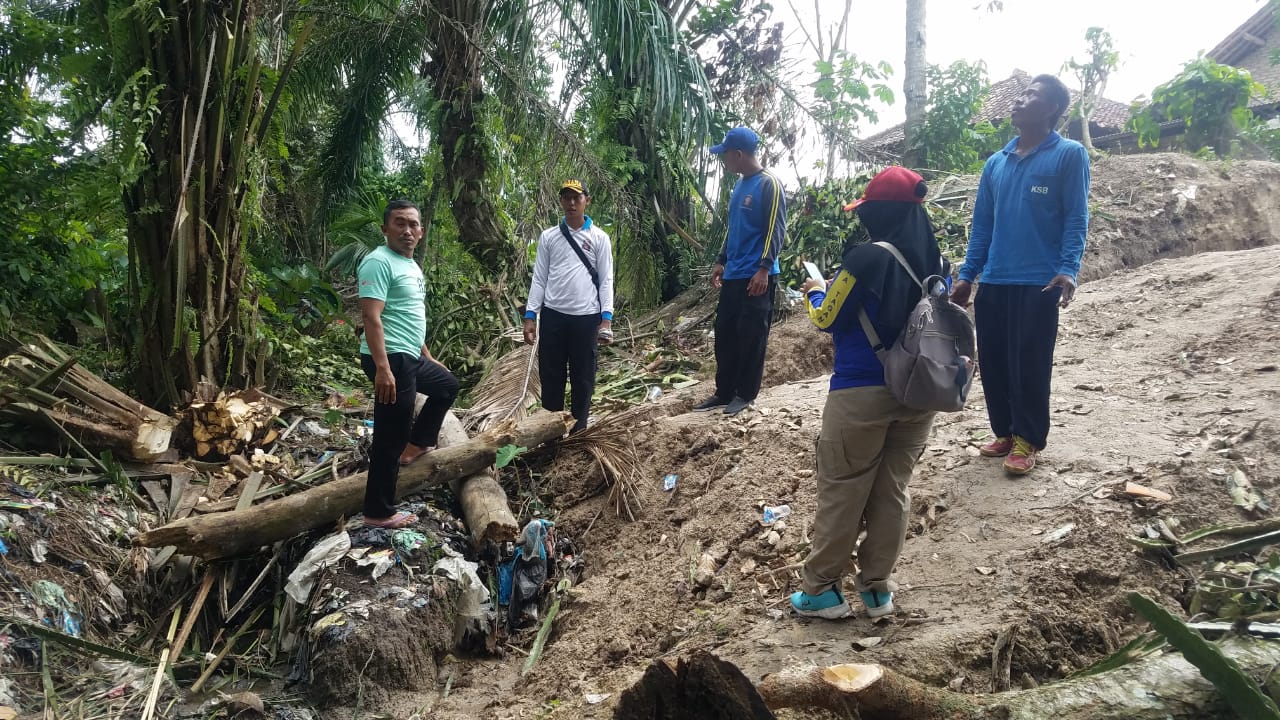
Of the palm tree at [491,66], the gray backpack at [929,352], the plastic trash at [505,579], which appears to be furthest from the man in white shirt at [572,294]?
the palm tree at [491,66]

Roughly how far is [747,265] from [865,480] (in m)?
2.43

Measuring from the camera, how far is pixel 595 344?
5078 mm

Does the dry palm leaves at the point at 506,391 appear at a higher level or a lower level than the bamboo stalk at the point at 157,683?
higher

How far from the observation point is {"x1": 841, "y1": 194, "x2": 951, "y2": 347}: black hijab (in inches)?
104

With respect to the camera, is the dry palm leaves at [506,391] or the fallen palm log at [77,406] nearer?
the fallen palm log at [77,406]

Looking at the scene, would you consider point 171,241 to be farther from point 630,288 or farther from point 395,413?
point 630,288

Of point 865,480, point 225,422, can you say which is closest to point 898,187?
point 865,480

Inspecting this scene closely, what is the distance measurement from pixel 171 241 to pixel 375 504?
7.34 ft

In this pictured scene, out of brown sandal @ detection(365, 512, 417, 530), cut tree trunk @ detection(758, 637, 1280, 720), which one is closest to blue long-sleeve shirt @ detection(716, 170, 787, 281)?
brown sandal @ detection(365, 512, 417, 530)

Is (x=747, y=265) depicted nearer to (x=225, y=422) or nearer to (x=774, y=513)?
(x=774, y=513)

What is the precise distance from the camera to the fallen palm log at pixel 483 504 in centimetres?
398

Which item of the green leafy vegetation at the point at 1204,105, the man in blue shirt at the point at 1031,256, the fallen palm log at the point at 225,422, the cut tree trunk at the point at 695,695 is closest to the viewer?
the cut tree trunk at the point at 695,695

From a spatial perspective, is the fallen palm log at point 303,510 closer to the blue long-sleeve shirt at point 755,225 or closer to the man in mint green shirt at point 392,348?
the man in mint green shirt at point 392,348

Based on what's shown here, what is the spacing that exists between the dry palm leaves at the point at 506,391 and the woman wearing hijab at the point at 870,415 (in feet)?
9.81
